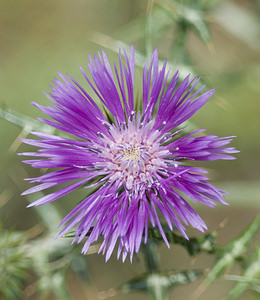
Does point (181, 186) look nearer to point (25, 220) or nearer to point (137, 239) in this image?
point (137, 239)

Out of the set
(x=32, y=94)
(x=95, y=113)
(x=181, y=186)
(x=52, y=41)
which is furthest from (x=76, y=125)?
(x=52, y=41)

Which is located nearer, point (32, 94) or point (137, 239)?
point (137, 239)

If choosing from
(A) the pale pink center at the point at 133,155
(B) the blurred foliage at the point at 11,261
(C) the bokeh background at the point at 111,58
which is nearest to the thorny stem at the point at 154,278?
(A) the pale pink center at the point at 133,155

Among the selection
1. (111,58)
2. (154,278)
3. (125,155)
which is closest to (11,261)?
(154,278)

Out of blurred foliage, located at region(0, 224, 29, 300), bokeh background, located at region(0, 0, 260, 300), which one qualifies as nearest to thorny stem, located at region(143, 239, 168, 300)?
blurred foliage, located at region(0, 224, 29, 300)

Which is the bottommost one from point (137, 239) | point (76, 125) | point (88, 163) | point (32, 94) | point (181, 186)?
point (137, 239)

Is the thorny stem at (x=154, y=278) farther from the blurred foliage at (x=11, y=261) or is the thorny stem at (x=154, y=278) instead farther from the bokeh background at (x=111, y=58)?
the bokeh background at (x=111, y=58)
